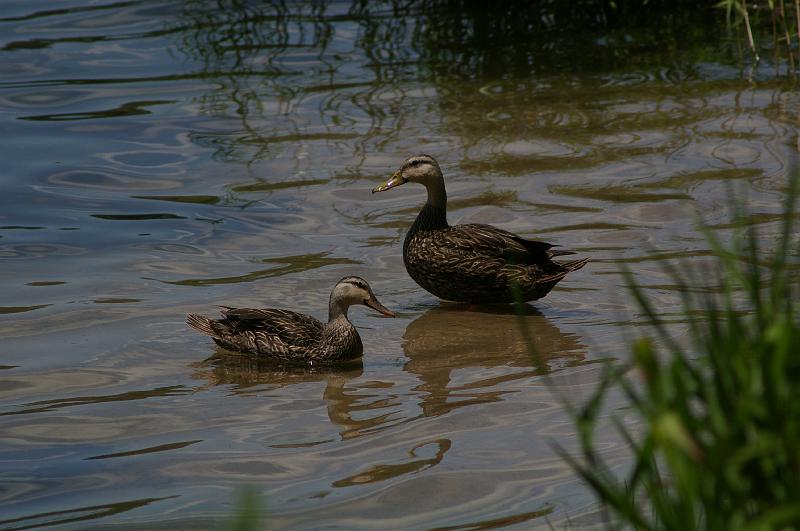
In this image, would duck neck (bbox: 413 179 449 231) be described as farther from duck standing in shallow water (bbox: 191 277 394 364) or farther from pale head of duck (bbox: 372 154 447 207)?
duck standing in shallow water (bbox: 191 277 394 364)

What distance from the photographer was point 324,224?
11008mm

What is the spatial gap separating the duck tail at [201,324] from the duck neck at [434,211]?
6.83 ft

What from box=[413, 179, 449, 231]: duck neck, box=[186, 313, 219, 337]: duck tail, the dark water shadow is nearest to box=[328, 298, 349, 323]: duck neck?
box=[186, 313, 219, 337]: duck tail

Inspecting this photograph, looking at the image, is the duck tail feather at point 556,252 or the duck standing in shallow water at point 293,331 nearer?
the duck standing in shallow water at point 293,331

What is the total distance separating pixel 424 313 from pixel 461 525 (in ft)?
13.0

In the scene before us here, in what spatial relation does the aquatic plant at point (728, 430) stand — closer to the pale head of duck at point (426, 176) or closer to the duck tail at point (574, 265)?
the duck tail at point (574, 265)

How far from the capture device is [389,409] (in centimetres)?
706

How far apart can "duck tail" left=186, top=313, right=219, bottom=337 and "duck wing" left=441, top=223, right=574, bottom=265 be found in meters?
2.05

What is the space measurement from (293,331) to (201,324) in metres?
0.58

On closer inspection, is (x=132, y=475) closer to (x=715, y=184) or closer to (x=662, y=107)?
(x=715, y=184)

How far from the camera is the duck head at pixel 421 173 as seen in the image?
32.2 ft

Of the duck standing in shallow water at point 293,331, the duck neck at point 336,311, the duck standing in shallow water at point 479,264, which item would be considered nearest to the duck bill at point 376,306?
the duck standing in shallow water at point 293,331

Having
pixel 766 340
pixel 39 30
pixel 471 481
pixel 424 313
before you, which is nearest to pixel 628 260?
pixel 424 313

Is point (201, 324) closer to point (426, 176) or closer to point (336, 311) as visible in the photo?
point (336, 311)
